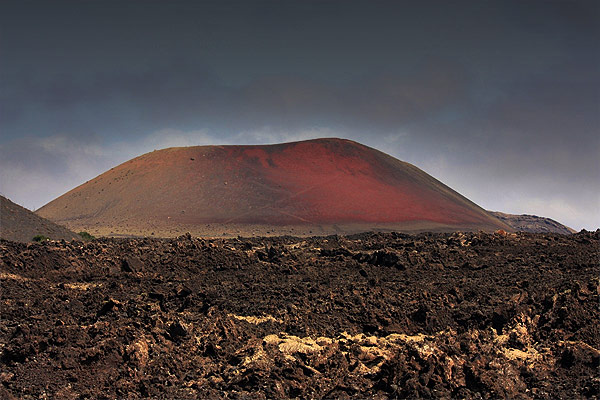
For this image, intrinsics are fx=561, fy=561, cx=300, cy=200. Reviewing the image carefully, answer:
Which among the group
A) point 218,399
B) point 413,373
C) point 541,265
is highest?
point 541,265

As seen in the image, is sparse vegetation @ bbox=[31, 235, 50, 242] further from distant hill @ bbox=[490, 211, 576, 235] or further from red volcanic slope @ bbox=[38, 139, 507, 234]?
distant hill @ bbox=[490, 211, 576, 235]

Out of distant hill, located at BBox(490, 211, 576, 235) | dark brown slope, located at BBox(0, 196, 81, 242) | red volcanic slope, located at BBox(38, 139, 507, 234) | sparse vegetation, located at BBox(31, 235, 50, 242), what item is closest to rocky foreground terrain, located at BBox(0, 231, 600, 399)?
sparse vegetation, located at BBox(31, 235, 50, 242)

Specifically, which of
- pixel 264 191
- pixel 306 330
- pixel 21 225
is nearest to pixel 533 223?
pixel 264 191

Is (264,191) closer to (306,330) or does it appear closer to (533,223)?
(306,330)

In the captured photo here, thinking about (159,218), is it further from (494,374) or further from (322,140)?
(494,374)

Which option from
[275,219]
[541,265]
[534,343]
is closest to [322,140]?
[275,219]

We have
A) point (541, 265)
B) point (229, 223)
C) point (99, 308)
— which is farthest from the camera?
point (229, 223)

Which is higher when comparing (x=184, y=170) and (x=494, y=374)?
(x=184, y=170)
